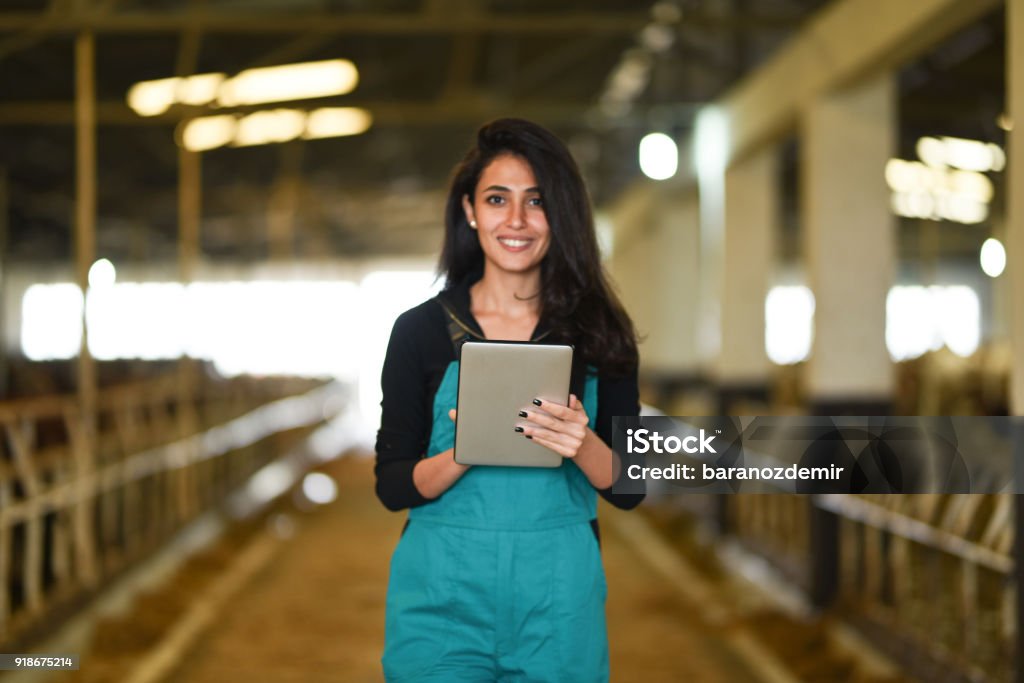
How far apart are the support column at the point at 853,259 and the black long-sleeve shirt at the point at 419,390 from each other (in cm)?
455

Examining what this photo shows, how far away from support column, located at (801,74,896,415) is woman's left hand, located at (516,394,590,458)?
187 inches

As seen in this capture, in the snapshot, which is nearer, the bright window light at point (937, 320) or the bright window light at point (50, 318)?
the bright window light at point (937, 320)

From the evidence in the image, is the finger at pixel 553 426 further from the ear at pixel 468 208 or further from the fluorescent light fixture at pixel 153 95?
the fluorescent light fixture at pixel 153 95

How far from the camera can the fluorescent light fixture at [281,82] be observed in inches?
366

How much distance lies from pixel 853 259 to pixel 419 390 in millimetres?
4767

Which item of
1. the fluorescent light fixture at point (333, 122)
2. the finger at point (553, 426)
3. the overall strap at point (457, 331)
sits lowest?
the finger at point (553, 426)

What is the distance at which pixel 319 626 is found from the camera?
5.93 metres

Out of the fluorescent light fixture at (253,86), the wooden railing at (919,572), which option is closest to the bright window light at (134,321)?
the fluorescent light fixture at (253,86)

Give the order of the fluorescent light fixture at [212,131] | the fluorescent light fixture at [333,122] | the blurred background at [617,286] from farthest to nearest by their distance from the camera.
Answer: the fluorescent light fixture at [333,122], the fluorescent light fixture at [212,131], the blurred background at [617,286]

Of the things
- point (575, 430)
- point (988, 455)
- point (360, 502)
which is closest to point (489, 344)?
point (575, 430)

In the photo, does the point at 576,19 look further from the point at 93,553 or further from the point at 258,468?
the point at 258,468

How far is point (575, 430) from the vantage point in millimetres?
1748

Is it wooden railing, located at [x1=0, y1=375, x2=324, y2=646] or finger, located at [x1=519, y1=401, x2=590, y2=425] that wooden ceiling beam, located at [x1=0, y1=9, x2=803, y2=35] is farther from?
finger, located at [x1=519, y1=401, x2=590, y2=425]

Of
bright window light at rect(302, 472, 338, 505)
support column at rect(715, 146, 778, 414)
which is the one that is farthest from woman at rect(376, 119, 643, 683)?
bright window light at rect(302, 472, 338, 505)
